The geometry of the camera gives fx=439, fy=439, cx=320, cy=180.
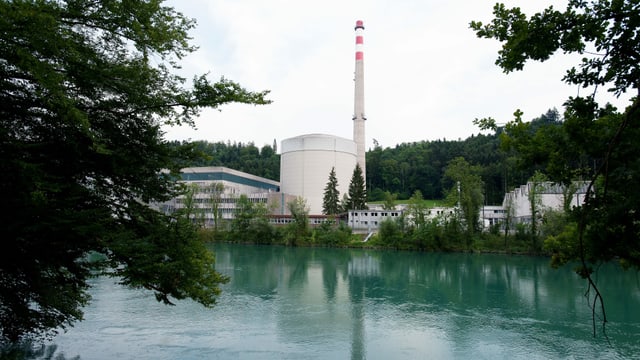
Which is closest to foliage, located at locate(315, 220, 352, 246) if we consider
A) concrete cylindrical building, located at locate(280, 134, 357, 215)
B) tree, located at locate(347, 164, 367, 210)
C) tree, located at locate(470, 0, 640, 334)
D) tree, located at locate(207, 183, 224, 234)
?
tree, located at locate(347, 164, 367, 210)

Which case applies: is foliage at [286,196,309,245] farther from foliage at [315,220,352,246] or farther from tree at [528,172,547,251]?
tree at [528,172,547,251]

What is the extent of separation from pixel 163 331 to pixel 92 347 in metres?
2.02

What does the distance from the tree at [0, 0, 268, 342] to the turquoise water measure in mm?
3875

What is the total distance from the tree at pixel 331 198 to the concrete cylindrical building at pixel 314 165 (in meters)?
4.56

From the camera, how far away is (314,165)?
228 feet

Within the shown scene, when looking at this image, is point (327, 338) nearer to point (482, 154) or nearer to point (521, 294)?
point (521, 294)

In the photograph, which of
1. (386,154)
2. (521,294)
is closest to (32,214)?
(521,294)

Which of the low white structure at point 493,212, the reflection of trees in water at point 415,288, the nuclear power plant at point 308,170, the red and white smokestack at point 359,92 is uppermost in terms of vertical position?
the red and white smokestack at point 359,92

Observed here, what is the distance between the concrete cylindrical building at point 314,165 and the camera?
228 feet

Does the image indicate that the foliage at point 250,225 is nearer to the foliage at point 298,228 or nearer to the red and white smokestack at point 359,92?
the foliage at point 298,228

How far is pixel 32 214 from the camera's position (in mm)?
5477

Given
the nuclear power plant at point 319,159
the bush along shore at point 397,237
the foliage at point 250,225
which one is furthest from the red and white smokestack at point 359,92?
the foliage at point 250,225

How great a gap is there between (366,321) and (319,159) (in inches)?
2210

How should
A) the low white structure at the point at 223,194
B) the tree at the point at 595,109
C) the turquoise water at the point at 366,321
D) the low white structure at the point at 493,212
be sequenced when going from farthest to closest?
the low white structure at the point at 223,194 → the low white structure at the point at 493,212 → the turquoise water at the point at 366,321 → the tree at the point at 595,109
